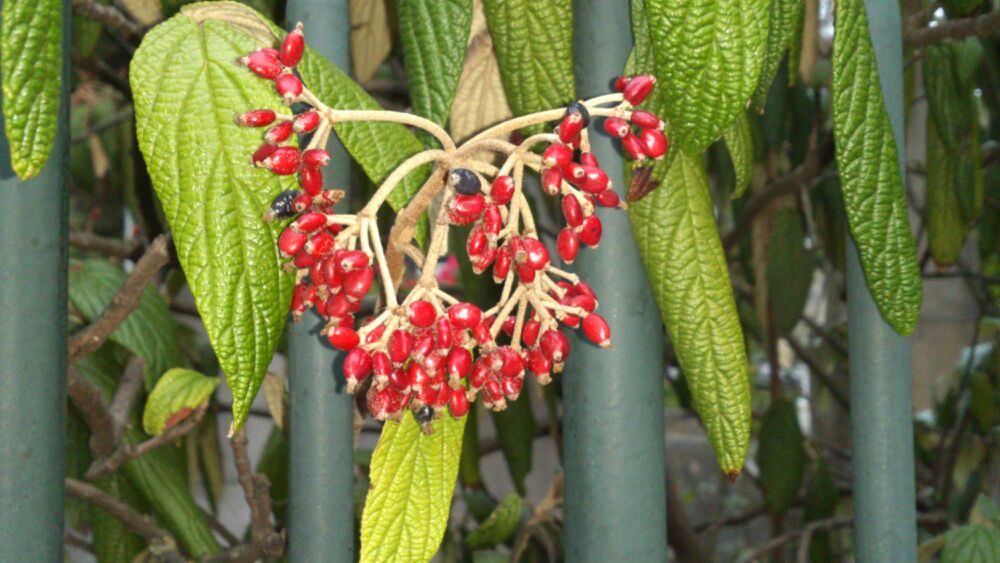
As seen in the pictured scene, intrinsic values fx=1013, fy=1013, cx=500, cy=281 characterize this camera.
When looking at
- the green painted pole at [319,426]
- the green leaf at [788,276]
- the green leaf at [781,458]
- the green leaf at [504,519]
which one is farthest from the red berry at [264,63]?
the green leaf at [781,458]

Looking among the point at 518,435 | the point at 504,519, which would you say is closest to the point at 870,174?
the point at 504,519

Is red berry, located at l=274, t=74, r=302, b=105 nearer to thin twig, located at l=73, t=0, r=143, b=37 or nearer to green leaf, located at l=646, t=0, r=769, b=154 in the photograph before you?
green leaf, located at l=646, t=0, r=769, b=154

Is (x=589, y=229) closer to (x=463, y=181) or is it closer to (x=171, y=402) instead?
(x=463, y=181)

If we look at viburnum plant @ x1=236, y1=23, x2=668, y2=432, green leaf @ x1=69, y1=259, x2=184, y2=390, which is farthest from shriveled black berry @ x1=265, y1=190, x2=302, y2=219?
green leaf @ x1=69, y1=259, x2=184, y2=390

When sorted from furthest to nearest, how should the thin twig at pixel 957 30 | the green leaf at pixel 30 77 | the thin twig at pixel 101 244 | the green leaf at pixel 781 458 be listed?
the green leaf at pixel 781 458 < the thin twig at pixel 101 244 < the thin twig at pixel 957 30 < the green leaf at pixel 30 77

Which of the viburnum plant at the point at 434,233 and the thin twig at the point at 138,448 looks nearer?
the viburnum plant at the point at 434,233

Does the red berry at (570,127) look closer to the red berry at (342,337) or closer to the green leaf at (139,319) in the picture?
the red berry at (342,337)

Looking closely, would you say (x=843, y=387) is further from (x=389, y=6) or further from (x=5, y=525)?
(x=5, y=525)
